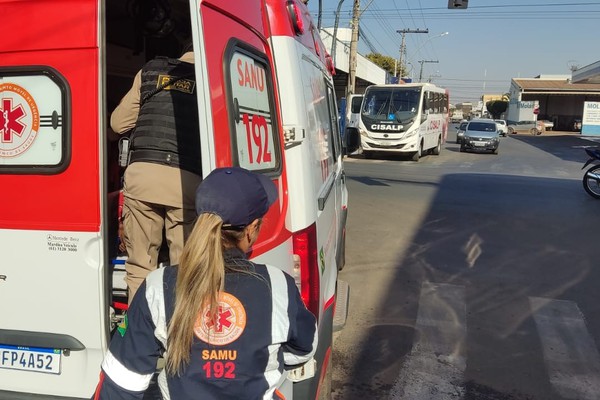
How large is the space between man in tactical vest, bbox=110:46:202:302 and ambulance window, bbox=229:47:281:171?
377mm

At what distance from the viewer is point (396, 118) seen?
19219 mm

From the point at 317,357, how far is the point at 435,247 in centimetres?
506

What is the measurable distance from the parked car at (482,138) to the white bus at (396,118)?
4.52 m

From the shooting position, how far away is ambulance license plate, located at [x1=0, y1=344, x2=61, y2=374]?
2.26 metres

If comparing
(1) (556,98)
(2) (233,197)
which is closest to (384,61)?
(1) (556,98)

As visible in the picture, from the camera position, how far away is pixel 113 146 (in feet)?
11.1

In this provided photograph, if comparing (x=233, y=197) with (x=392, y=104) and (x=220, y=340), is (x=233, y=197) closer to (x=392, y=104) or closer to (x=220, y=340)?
(x=220, y=340)

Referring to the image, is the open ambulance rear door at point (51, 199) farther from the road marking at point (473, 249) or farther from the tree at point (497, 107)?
the tree at point (497, 107)

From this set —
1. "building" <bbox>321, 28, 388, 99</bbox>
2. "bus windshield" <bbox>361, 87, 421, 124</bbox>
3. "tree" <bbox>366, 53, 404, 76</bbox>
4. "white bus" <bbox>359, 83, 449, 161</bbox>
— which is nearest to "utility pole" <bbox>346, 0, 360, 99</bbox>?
"building" <bbox>321, 28, 388, 99</bbox>

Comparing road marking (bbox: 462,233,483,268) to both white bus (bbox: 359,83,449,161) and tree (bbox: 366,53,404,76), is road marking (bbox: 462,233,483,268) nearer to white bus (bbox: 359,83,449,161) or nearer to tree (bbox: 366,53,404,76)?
white bus (bbox: 359,83,449,161)

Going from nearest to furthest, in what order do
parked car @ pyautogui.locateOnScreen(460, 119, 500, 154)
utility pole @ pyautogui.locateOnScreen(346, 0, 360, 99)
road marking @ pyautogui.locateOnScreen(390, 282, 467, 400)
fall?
road marking @ pyautogui.locateOnScreen(390, 282, 467, 400) < parked car @ pyautogui.locateOnScreen(460, 119, 500, 154) < utility pole @ pyautogui.locateOnScreen(346, 0, 360, 99)

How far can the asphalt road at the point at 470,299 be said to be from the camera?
12.3 ft

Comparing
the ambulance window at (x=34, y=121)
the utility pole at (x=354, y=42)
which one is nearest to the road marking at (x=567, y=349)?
the ambulance window at (x=34, y=121)

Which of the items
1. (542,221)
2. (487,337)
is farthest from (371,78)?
(487,337)
